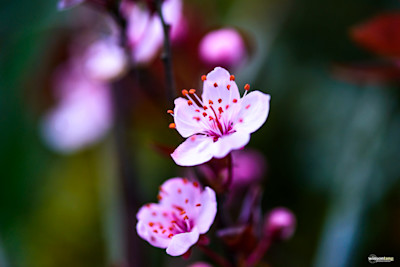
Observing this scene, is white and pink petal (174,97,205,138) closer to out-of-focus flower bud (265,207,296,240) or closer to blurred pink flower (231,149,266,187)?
out-of-focus flower bud (265,207,296,240)

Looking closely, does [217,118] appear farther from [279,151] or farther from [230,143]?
[279,151]

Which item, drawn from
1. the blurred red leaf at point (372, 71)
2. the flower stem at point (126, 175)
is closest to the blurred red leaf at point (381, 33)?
the blurred red leaf at point (372, 71)

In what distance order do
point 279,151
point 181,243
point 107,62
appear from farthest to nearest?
point 279,151, point 107,62, point 181,243

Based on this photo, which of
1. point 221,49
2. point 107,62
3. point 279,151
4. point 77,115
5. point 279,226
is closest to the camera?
point 279,226

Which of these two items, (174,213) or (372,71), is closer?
(174,213)

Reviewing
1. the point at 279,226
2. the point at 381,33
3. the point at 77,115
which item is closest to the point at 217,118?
the point at 279,226

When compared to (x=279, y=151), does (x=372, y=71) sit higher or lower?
higher

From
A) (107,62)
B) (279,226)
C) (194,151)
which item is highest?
(107,62)
